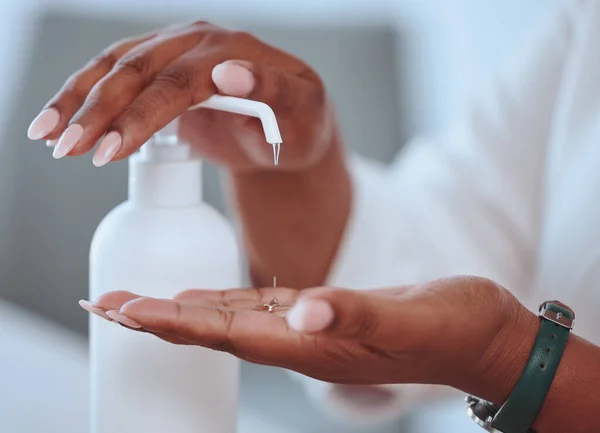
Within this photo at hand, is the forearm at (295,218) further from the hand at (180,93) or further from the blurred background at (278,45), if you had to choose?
the blurred background at (278,45)

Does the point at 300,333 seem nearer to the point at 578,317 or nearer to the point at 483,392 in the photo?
the point at 483,392

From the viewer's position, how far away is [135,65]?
0.41 meters

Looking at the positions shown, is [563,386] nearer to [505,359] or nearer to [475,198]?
[505,359]

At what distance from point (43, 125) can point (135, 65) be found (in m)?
0.06

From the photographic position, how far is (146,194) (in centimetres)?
42

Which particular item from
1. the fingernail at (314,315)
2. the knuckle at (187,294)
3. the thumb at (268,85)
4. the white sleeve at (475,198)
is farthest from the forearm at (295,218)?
the fingernail at (314,315)

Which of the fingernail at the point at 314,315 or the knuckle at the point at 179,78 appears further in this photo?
the knuckle at the point at 179,78

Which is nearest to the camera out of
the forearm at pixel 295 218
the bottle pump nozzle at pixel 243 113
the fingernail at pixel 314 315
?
the fingernail at pixel 314 315

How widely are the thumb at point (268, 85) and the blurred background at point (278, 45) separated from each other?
756 millimetres

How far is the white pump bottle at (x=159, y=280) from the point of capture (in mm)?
408

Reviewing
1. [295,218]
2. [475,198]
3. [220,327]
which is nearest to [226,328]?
[220,327]

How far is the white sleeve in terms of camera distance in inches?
28.9

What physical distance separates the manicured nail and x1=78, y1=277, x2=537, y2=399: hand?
0.23 ft

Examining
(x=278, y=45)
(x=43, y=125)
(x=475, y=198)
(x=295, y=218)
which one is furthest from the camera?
(x=278, y=45)
